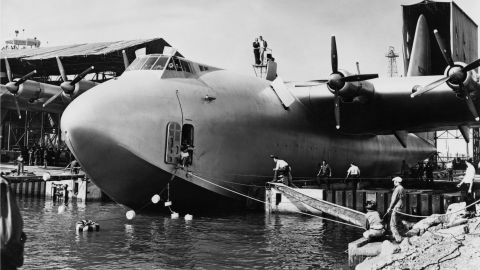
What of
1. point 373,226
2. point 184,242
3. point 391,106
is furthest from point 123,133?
point 391,106

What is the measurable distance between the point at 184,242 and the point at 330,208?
4678mm

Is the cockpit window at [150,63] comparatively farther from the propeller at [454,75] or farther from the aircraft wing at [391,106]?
the propeller at [454,75]

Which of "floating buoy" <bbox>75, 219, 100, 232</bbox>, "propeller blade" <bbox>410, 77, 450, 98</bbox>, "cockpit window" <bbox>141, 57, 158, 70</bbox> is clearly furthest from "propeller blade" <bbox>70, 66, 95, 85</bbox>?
"propeller blade" <bbox>410, 77, 450, 98</bbox>

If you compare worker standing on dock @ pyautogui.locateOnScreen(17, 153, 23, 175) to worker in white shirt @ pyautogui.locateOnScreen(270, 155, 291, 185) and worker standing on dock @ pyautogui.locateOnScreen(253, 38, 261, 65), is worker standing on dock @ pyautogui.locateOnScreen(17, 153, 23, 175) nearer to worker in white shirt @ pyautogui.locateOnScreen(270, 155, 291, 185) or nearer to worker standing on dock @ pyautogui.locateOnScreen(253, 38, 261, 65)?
worker in white shirt @ pyautogui.locateOnScreen(270, 155, 291, 185)

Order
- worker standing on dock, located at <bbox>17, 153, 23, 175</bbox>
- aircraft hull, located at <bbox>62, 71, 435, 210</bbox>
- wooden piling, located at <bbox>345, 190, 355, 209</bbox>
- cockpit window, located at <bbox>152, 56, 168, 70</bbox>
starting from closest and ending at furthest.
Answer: aircraft hull, located at <bbox>62, 71, 435, 210</bbox> → cockpit window, located at <bbox>152, 56, 168, 70</bbox> → wooden piling, located at <bbox>345, 190, 355, 209</bbox> → worker standing on dock, located at <bbox>17, 153, 23, 175</bbox>

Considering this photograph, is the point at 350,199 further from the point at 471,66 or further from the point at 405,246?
the point at 405,246

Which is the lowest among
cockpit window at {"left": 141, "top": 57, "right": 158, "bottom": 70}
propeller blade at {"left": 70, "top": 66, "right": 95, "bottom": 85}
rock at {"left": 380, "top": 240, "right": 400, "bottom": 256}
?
rock at {"left": 380, "top": 240, "right": 400, "bottom": 256}

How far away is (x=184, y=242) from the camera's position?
1102 centimetres

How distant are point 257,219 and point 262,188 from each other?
2639 millimetres

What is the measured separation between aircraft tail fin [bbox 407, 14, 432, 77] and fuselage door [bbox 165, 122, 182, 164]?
56.6 feet

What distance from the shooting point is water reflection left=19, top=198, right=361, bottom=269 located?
8.88 m

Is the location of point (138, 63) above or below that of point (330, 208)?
above

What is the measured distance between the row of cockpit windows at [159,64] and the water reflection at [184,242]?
4996 millimetres

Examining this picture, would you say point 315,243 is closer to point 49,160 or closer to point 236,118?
point 236,118
